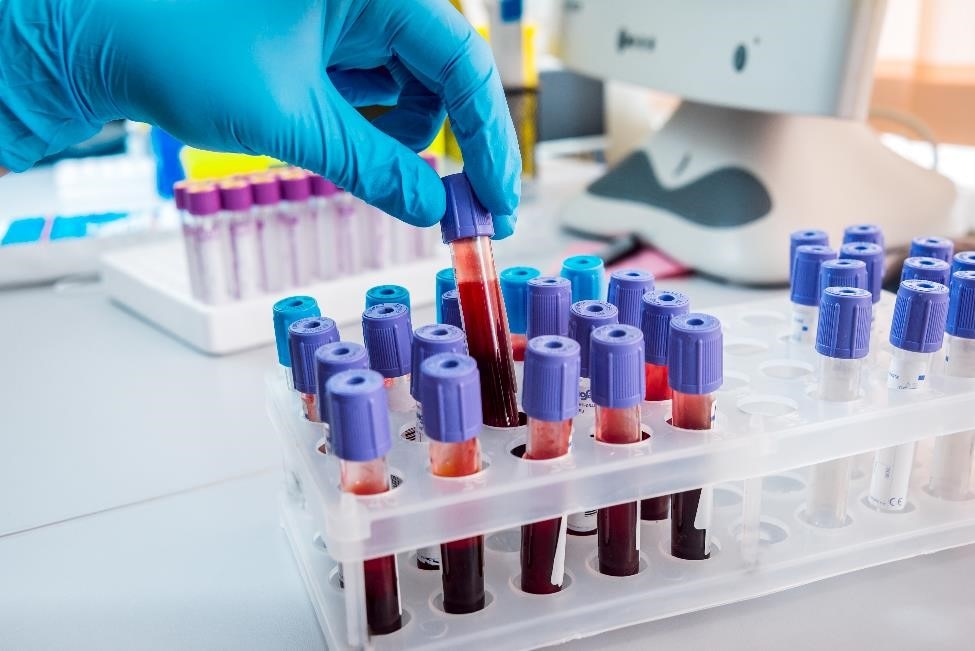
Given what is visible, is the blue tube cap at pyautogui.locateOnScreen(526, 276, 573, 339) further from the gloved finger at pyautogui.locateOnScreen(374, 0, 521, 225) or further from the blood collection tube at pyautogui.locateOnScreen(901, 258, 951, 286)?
the blood collection tube at pyautogui.locateOnScreen(901, 258, 951, 286)

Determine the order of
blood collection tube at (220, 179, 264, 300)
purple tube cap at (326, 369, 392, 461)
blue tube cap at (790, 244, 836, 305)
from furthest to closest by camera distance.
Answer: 1. blood collection tube at (220, 179, 264, 300)
2. blue tube cap at (790, 244, 836, 305)
3. purple tube cap at (326, 369, 392, 461)

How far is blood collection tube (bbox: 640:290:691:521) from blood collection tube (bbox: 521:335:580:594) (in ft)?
0.26

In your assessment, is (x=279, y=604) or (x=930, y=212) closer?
(x=279, y=604)

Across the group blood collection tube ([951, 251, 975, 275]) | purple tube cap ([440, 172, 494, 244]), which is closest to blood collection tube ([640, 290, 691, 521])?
purple tube cap ([440, 172, 494, 244])

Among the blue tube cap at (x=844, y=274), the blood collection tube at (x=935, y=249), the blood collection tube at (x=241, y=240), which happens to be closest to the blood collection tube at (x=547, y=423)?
the blue tube cap at (x=844, y=274)

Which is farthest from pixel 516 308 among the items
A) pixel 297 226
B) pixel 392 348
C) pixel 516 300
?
pixel 297 226

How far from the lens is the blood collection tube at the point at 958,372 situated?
588mm

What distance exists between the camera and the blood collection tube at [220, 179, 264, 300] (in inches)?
38.0

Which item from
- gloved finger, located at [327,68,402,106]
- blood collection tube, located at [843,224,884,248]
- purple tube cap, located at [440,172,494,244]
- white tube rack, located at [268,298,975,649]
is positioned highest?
gloved finger, located at [327,68,402,106]

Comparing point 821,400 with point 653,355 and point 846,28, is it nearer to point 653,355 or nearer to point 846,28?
point 653,355

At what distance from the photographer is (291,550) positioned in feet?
2.00

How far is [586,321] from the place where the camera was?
571 millimetres

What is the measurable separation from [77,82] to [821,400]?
1.74 feet

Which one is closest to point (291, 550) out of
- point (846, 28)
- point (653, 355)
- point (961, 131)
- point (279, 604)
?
point (279, 604)
